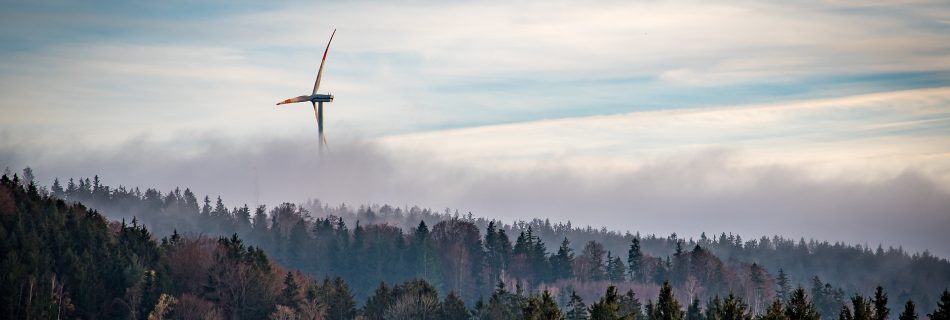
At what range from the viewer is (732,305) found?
107 meters

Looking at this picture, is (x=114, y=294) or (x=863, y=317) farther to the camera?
(x=114, y=294)

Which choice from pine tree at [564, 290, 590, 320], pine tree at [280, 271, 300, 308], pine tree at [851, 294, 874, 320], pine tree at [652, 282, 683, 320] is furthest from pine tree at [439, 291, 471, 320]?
pine tree at [851, 294, 874, 320]

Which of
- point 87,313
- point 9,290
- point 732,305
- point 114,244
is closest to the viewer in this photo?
point 732,305

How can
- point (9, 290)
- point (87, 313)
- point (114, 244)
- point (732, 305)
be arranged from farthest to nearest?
point (114, 244) → point (87, 313) → point (9, 290) → point (732, 305)

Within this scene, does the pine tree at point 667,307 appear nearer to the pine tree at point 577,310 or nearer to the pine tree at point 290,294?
the pine tree at point 577,310

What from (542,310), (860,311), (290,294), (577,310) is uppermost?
(290,294)

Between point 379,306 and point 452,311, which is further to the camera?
point 379,306

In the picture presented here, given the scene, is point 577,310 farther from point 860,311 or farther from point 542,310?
point 860,311

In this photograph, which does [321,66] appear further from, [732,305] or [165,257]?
[732,305]

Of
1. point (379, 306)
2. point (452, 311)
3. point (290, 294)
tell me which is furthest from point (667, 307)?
point (290, 294)

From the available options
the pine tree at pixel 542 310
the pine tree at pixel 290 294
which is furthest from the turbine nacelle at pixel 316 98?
the pine tree at pixel 542 310

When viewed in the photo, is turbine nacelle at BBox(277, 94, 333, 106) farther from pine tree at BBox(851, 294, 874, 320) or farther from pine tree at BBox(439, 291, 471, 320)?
pine tree at BBox(851, 294, 874, 320)

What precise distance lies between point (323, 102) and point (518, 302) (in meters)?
35.2

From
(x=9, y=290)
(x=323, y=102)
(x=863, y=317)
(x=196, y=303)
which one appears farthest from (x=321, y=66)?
(x=863, y=317)
